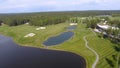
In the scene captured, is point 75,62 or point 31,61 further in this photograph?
point 31,61

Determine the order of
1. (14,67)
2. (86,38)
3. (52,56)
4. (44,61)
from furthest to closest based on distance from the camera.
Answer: (86,38), (52,56), (44,61), (14,67)

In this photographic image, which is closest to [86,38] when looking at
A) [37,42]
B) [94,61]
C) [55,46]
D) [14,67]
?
[55,46]

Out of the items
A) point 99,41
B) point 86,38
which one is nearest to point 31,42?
point 86,38

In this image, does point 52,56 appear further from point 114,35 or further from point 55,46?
point 114,35

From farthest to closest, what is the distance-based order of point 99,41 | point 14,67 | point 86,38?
point 86,38 < point 99,41 < point 14,67

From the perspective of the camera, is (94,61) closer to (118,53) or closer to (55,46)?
(118,53)

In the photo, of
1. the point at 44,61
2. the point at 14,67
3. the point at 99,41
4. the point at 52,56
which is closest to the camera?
the point at 14,67
